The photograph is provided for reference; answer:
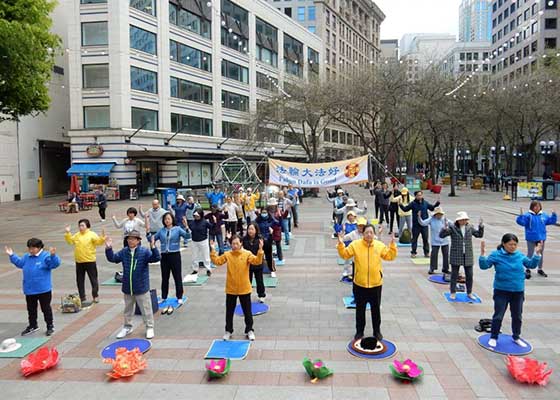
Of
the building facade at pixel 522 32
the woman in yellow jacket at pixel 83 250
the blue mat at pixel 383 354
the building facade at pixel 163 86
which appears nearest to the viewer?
the blue mat at pixel 383 354

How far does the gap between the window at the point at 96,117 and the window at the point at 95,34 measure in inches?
194

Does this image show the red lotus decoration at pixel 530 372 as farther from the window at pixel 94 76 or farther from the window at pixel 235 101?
the window at pixel 235 101

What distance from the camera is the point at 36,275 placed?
7.08 metres

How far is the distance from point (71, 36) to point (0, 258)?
26978 mm

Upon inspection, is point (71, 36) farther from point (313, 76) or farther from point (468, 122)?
point (468, 122)

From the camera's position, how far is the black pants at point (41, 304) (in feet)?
23.5

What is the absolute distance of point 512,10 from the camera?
248 feet

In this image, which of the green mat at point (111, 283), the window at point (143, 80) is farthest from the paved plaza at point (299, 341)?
the window at point (143, 80)

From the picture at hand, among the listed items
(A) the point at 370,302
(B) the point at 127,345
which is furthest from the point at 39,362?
(A) the point at 370,302

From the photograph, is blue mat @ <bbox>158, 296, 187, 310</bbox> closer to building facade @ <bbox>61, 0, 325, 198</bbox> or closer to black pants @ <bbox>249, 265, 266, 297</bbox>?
black pants @ <bbox>249, 265, 266, 297</bbox>

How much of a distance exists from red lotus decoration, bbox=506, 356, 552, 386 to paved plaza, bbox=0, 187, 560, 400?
10cm

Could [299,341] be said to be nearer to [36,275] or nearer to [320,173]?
[36,275]

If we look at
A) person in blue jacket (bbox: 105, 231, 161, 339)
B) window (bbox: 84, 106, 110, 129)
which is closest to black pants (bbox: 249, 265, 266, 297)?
person in blue jacket (bbox: 105, 231, 161, 339)

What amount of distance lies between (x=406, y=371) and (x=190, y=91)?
3980 centimetres
